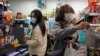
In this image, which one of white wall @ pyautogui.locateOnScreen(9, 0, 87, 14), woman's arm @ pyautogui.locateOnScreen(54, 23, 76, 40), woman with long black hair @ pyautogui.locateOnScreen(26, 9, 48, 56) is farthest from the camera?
white wall @ pyautogui.locateOnScreen(9, 0, 87, 14)

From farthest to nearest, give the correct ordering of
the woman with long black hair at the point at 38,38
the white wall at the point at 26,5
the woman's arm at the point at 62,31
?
the white wall at the point at 26,5, the woman with long black hair at the point at 38,38, the woman's arm at the point at 62,31

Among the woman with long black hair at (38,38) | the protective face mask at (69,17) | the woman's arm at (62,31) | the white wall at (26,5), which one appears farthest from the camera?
the white wall at (26,5)

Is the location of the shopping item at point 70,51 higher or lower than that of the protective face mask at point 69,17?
lower

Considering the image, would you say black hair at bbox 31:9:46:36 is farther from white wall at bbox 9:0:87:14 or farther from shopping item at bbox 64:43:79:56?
white wall at bbox 9:0:87:14

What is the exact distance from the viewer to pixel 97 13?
4.05m

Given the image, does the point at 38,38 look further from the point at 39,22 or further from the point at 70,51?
the point at 70,51

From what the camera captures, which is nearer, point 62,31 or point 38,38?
point 62,31

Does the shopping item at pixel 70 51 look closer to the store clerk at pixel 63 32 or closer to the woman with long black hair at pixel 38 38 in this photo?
the store clerk at pixel 63 32

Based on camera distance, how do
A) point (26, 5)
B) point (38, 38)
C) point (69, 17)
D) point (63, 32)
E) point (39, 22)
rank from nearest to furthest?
1. point (63, 32)
2. point (69, 17)
3. point (38, 38)
4. point (39, 22)
5. point (26, 5)

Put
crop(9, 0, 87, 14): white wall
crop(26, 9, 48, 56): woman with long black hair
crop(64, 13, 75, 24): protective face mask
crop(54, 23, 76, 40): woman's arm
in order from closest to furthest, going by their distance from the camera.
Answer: crop(54, 23, 76, 40): woman's arm → crop(64, 13, 75, 24): protective face mask → crop(26, 9, 48, 56): woman with long black hair → crop(9, 0, 87, 14): white wall

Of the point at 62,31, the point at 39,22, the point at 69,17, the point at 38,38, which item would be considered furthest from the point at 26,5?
the point at 62,31

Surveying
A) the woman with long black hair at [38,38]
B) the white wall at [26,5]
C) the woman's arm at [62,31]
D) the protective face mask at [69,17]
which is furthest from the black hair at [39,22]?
the white wall at [26,5]

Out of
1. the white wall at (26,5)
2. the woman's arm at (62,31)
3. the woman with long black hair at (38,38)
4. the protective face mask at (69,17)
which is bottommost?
the woman with long black hair at (38,38)

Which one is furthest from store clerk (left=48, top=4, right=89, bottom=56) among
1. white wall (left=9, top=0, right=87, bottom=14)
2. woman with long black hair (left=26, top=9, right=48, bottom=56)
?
white wall (left=9, top=0, right=87, bottom=14)
